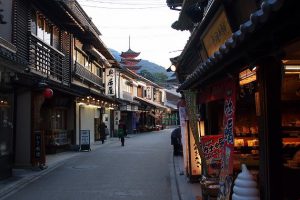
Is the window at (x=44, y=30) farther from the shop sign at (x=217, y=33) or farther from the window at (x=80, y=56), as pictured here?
the shop sign at (x=217, y=33)

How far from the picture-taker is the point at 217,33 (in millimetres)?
9969

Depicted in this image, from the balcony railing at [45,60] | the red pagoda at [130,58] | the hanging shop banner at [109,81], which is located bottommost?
the balcony railing at [45,60]

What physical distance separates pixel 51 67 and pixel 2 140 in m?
9.85

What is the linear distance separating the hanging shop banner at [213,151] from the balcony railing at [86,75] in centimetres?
2025

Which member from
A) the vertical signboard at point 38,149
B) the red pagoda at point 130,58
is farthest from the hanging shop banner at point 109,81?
the red pagoda at point 130,58

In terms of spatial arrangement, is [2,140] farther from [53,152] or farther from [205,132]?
[53,152]

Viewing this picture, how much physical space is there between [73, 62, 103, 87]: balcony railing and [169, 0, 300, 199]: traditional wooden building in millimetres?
18224

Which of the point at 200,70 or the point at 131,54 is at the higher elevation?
the point at 131,54

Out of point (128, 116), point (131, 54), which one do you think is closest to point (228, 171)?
point (128, 116)

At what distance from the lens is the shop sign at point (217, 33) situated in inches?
361

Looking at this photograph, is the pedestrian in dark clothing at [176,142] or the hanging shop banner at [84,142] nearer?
the pedestrian in dark clothing at [176,142]

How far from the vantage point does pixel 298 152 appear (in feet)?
29.4

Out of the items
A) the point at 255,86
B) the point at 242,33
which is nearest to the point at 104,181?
the point at 255,86

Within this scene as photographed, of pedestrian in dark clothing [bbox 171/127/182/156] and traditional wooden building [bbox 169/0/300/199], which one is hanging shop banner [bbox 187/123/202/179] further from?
pedestrian in dark clothing [bbox 171/127/182/156]
